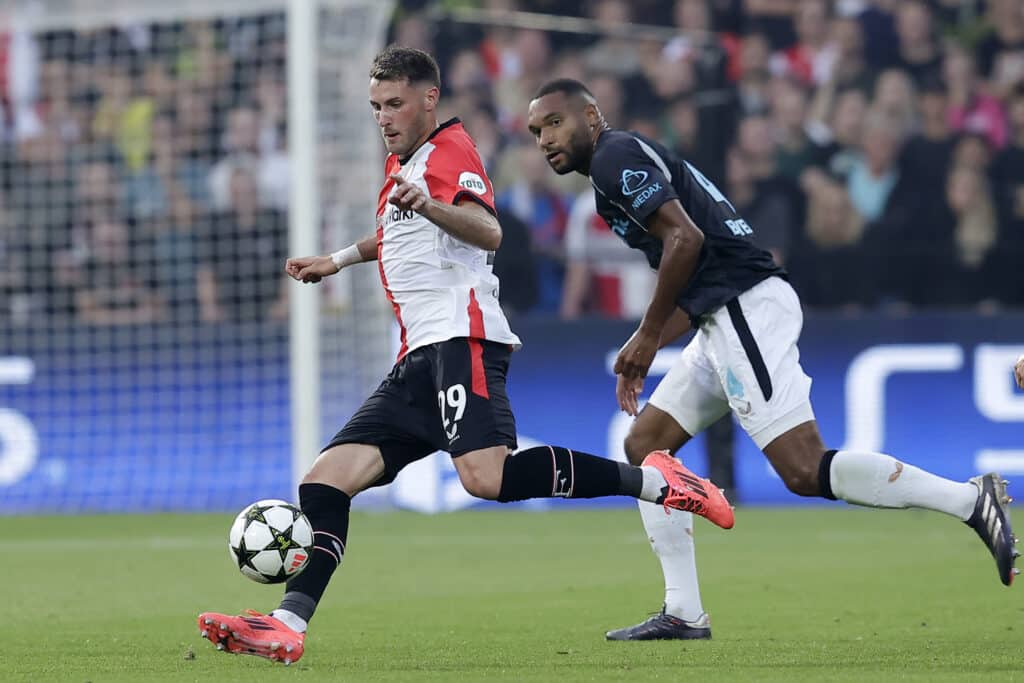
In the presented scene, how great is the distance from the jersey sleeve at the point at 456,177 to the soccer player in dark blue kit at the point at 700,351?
49 cm

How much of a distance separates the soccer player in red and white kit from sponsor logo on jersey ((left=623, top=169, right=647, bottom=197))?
0.52 m

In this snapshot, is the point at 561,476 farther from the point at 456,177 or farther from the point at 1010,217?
the point at 1010,217

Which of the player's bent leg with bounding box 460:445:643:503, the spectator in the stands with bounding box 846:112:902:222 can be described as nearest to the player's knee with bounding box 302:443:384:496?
the player's bent leg with bounding box 460:445:643:503

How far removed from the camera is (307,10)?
12.5 meters

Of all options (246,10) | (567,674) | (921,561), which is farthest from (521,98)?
(567,674)

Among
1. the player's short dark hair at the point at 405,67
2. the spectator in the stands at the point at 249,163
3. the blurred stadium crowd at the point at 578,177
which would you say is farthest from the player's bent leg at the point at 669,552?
the spectator in the stands at the point at 249,163

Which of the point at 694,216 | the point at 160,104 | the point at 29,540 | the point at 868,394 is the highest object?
the point at 160,104

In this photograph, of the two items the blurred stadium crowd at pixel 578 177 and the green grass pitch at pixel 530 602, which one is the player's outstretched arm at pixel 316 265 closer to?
the green grass pitch at pixel 530 602

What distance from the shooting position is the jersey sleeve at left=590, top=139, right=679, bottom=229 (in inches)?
243

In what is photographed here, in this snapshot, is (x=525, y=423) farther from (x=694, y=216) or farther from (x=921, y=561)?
(x=694, y=216)

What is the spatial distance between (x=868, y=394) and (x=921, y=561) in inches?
156

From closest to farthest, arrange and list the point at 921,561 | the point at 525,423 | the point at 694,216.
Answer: the point at 694,216, the point at 921,561, the point at 525,423

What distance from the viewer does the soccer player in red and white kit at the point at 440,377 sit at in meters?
5.83

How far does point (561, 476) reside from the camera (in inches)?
231
